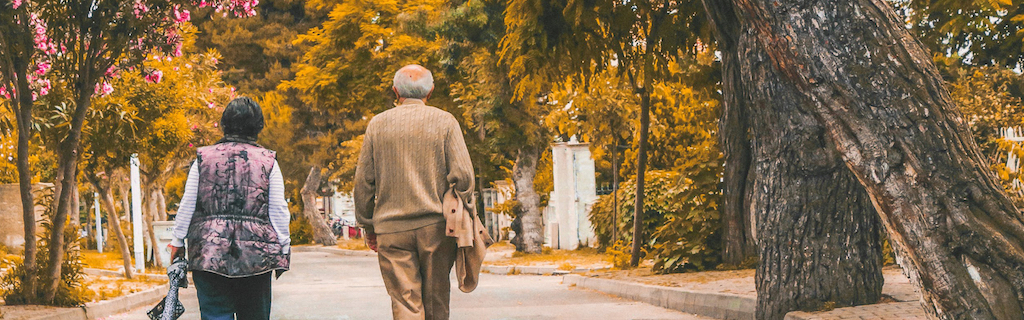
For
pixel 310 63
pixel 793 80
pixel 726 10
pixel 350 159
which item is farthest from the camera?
pixel 350 159

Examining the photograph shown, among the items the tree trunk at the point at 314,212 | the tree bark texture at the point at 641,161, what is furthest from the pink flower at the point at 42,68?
the tree trunk at the point at 314,212

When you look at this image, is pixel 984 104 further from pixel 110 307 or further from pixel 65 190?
pixel 65 190

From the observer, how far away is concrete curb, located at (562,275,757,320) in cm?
924

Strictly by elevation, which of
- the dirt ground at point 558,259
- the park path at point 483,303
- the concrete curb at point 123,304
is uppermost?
the dirt ground at point 558,259

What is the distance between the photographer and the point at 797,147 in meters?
7.73

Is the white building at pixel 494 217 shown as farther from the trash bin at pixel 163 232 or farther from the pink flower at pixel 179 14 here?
the pink flower at pixel 179 14

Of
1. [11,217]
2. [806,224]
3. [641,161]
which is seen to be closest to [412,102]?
[806,224]

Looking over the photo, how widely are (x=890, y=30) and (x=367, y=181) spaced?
3.01 m

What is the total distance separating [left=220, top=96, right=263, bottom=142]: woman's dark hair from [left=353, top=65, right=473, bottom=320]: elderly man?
65cm

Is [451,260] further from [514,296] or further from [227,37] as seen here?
[227,37]

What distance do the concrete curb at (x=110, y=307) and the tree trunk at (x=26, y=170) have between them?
24.0 inches

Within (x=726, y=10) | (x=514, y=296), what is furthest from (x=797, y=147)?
(x=514, y=296)

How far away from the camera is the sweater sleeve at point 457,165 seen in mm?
5961

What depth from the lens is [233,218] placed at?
5.51 m
